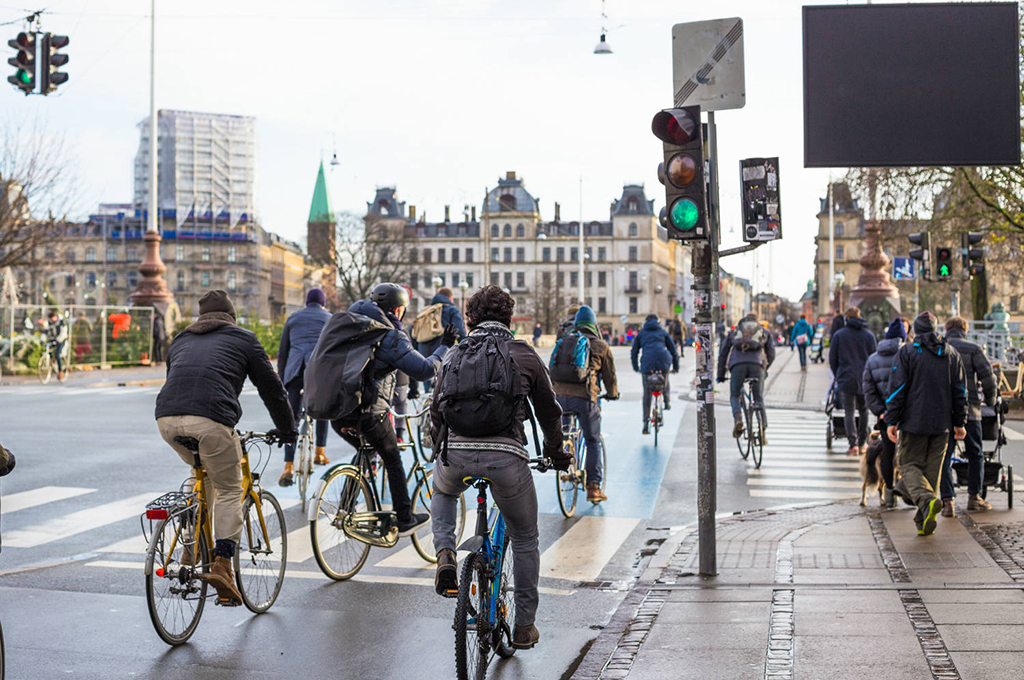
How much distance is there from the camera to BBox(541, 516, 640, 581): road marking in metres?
8.09

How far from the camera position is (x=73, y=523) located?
9844 mm

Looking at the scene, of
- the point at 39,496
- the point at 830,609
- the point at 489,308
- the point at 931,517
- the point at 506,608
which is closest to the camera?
the point at 489,308

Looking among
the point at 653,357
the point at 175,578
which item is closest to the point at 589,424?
the point at 175,578

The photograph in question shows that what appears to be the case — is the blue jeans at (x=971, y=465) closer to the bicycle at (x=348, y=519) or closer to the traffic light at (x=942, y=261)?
the bicycle at (x=348, y=519)

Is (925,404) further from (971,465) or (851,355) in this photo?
(851,355)

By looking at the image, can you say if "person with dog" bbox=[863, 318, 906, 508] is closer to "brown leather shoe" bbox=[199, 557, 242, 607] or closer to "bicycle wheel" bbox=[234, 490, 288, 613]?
"bicycle wheel" bbox=[234, 490, 288, 613]

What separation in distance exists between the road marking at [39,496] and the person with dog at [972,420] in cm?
808

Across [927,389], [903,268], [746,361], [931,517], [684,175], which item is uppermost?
[903,268]

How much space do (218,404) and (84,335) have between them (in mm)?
30835

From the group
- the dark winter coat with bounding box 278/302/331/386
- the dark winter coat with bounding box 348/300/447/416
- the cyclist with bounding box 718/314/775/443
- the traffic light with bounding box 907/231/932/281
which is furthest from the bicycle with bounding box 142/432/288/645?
the traffic light with bounding box 907/231/932/281

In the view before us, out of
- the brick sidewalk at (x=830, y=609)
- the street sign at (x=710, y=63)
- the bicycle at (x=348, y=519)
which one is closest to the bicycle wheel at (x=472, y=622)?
the brick sidewalk at (x=830, y=609)

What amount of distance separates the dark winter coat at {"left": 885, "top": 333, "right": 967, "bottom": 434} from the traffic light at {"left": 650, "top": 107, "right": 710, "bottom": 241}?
8.97ft

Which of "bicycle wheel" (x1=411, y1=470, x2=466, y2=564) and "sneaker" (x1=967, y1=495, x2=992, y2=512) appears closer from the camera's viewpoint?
"bicycle wheel" (x1=411, y1=470, x2=466, y2=564)

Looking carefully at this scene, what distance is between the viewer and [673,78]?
778 cm
